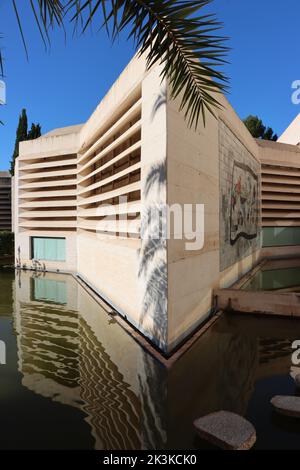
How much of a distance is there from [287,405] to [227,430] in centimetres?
165

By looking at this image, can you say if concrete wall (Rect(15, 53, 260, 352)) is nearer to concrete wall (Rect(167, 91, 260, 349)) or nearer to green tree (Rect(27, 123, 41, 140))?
concrete wall (Rect(167, 91, 260, 349))

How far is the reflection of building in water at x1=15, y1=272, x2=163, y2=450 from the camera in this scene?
589 centimetres

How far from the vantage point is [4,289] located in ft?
63.7

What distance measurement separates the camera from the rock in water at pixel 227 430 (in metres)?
5.24

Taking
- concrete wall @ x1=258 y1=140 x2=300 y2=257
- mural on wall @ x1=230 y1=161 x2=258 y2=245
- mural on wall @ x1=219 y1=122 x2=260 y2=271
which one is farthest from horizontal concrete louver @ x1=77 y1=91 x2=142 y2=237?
concrete wall @ x1=258 y1=140 x2=300 y2=257

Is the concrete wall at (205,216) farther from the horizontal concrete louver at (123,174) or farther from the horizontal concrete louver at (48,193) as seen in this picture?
the horizontal concrete louver at (48,193)

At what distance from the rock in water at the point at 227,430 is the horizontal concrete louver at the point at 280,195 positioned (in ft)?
99.0

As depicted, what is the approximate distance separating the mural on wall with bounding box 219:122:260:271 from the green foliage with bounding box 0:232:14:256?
24630mm

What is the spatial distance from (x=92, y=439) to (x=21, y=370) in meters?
3.76

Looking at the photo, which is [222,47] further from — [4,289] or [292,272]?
[292,272]

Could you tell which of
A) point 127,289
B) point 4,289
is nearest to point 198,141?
point 127,289

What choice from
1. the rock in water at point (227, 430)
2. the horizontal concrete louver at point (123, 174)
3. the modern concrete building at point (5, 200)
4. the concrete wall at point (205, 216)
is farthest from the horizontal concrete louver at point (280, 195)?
the modern concrete building at point (5, 200)


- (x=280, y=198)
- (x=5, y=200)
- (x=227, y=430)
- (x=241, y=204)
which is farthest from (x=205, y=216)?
(x=5, y=200)

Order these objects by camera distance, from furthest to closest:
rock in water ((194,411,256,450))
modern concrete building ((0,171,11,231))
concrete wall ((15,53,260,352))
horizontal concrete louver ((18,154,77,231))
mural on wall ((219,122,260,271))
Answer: modern concrete building ((0,171,11,231)) < horizontal concrete louver ((18,154,77,231)) < mural on wall ((219,122,260,271)) < concrete wall ((15,53,260,352)) < rock in water ((194,411,256,450))
